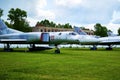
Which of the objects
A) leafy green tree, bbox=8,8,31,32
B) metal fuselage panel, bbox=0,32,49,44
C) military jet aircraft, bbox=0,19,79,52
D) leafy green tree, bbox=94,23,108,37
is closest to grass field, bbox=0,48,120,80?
military jet aircraft, bbox=0,19,79,52

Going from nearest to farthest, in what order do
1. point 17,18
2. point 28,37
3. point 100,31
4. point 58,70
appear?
point 58,70 → point 28,37 → point 17,18 → point 100,31

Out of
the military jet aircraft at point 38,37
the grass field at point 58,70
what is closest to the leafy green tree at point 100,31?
the military jet aircraft at point 38,37

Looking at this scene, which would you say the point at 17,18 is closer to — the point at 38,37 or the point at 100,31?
the point at 100,31

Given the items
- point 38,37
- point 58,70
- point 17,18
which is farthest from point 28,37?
point 17,18

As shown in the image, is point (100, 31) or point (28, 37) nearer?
point (28, 37)

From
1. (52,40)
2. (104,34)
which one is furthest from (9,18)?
(52,40)

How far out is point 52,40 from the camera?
96.0ft

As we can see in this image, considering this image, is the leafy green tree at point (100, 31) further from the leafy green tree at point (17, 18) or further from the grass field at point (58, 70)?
the grass field at point (58, 70)

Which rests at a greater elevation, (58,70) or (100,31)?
(100,31)

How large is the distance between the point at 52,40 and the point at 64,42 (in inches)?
59.2

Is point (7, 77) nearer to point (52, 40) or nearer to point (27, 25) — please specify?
point (52, 40)

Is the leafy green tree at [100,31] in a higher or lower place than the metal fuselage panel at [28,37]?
higher

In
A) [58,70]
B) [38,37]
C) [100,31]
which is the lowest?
[58,70]

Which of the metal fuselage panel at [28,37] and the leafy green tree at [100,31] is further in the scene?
the leafy green tree at [100,31]
